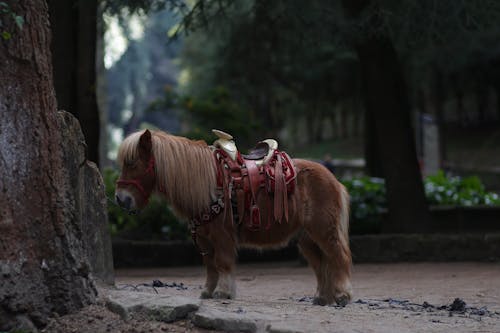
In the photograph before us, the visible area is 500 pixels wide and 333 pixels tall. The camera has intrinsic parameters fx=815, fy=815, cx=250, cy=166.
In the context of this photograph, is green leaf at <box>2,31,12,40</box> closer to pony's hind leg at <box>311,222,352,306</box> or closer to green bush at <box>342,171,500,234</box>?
pony's hind leg at <box>311,222,352,306</box>

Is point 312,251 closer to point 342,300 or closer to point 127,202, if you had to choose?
point 342,300

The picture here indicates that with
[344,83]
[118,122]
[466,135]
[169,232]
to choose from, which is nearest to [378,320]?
[169,232]

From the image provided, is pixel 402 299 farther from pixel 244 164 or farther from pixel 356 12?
pixel 356 12

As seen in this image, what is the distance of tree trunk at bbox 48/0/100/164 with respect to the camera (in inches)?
515

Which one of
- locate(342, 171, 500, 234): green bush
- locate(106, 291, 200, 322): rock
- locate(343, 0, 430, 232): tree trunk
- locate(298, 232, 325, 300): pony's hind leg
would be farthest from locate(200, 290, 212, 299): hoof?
locate(342, 171, 500, 234): green bush

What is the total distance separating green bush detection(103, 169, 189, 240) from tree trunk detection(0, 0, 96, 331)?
9.70 metres

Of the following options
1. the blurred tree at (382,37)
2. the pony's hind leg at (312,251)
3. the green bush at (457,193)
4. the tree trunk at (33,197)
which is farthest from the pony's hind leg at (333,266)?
the green bush at (457,193)

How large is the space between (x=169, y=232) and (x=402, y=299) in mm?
7329

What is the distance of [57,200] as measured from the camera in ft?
19.0

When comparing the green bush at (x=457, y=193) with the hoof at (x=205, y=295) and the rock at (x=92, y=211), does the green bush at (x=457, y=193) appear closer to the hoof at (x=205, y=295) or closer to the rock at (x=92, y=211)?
the hoof at (x=205, y=295)

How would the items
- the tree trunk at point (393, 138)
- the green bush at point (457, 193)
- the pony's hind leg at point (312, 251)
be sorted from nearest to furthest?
the pony's hind leg at point (312, 251) → the tree trunk at point (393, 138) → the green bush at point (457, 193)

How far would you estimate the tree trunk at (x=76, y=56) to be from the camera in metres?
13.1

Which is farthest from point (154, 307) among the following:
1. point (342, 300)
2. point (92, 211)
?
point (342, 300)

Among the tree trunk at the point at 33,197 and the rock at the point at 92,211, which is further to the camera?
the rock at the point at 92,211
